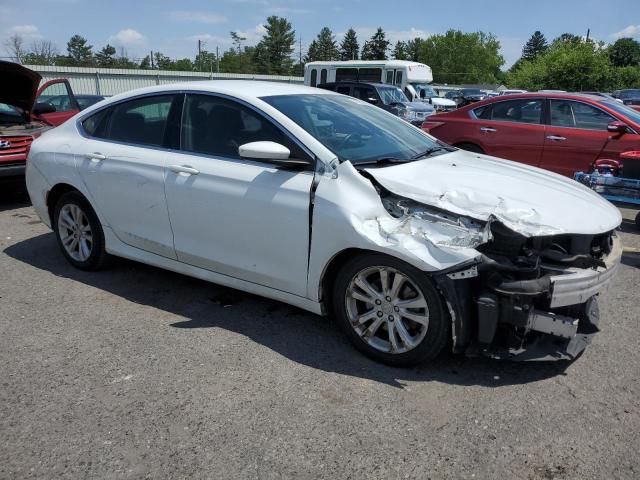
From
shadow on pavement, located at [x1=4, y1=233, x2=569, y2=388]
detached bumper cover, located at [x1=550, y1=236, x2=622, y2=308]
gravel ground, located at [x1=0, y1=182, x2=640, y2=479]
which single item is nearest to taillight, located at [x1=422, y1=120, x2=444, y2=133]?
gravel ground, located at [x1=0, y1=182, x2=640, y2=479]

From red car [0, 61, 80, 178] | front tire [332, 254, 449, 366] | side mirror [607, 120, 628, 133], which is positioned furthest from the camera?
side mirror [607, 120, 628, 133]

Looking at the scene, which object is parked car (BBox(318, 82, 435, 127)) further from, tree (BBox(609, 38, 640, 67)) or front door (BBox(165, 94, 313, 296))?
tree (BBox(609, 38, 640, 67))

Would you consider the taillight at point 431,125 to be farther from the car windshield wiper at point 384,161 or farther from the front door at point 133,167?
the front door at point 133,167

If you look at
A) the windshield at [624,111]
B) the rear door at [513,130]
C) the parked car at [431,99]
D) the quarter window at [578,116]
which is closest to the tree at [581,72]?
the parked car at [431,99]

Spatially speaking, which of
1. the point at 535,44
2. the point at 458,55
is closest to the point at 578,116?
the point at 458,55

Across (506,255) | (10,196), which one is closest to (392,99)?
(10,196)

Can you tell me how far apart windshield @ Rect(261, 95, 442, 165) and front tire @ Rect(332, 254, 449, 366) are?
76 cm

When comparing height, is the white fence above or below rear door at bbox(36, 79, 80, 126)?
above

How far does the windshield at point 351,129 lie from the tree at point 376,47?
96.9m

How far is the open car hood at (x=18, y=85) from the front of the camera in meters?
7.12

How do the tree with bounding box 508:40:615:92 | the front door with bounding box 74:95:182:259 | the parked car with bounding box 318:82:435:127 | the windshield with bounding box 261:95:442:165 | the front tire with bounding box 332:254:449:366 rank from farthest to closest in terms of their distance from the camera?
the tree with bounding box 508:40:615:92 < the parked car with bounding box 318:82:435:127 < the front door with bounding box 74:95:182:259 < the windshield with bounding box 261:95:442:165 < the front tire with bounding box 332:254:449:366

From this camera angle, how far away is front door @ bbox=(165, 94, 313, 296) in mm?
3465

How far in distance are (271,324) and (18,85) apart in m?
6.01

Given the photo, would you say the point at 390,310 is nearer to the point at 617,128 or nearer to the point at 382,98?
the point at 617,128
